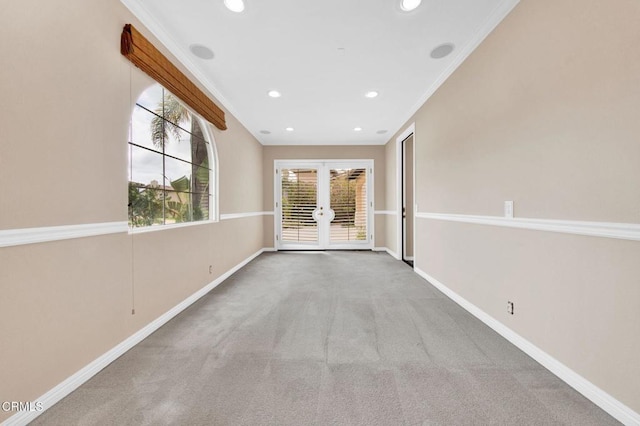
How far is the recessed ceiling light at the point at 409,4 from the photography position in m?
1.87

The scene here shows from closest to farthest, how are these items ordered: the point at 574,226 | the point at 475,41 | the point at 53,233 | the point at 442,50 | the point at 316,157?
the point at 53,233 → the point at 574,226 → the point at 475,41 → the point at 442,50 → the point at 316,157

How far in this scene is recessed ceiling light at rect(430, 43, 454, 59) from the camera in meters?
2.40

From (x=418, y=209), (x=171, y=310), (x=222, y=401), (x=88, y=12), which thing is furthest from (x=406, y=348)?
(x=88, y=12)

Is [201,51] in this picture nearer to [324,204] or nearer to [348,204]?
[324,204]

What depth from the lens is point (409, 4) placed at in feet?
6.21

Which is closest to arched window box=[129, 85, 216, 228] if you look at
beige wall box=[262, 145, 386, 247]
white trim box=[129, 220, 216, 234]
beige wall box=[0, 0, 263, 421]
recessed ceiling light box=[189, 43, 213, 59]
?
white trim box=[129, 220, 216, 234]

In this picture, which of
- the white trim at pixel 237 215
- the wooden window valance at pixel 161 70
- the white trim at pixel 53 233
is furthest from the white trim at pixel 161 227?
the wooden window valance at pixel 161 70

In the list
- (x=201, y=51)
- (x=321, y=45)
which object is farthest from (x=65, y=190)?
(x=321, y=45)

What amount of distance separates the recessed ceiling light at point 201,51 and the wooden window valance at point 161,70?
24 centimetres

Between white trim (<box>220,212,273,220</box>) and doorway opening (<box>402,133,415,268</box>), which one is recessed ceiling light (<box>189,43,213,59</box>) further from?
doorway opening (<box>402,133,415,268</box>)

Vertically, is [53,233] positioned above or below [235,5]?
below

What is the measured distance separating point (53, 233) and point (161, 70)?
147cm

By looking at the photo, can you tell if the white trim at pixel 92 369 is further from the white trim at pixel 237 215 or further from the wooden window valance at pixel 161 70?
the wooden window valance at pixel 161 70

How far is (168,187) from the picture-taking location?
2525 mm
